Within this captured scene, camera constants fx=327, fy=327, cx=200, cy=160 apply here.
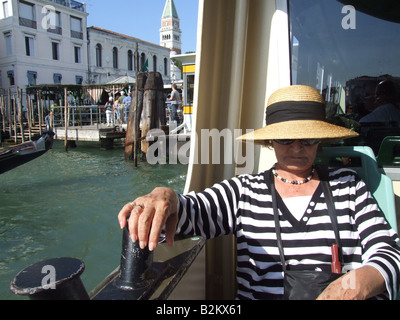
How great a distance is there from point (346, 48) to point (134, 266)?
192 centimetres

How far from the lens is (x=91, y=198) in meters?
7.98

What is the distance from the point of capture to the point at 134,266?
3.81 ft

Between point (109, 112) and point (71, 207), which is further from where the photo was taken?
point (109, 112)

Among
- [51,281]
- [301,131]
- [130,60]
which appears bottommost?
[51,281]

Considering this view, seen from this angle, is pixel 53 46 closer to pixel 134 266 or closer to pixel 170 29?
pixel 134 266

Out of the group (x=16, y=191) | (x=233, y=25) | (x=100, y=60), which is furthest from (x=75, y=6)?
(x=233, y=25)

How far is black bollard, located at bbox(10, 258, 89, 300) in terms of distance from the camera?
2.73ft

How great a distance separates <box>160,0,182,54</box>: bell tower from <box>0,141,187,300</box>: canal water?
279ft

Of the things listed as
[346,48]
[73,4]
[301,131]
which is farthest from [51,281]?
[73,4]

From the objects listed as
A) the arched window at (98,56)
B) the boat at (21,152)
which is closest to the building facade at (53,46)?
the arched window at (98,56)

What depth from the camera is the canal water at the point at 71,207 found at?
193 inches

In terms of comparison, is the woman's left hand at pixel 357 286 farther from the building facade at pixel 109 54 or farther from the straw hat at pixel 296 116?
the building facade at pixel 109 54
